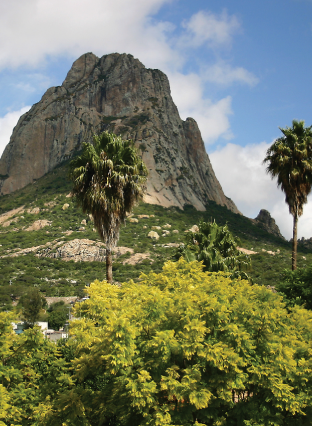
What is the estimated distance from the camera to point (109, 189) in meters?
14.9

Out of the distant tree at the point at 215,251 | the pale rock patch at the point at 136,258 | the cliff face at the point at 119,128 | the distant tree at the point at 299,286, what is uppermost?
the cliff face at the point at 119,128

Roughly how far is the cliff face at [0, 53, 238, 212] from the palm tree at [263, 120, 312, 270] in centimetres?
9142

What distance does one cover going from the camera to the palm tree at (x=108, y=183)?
48.4 ft

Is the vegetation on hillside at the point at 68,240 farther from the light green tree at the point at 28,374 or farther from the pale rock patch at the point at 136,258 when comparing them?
the light green tree at the point at 28,374

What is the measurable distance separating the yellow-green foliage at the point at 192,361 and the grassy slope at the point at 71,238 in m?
44.1

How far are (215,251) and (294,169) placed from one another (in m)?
5.44

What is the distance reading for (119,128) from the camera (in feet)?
398

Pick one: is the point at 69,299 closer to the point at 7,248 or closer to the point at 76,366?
the point at 7,248

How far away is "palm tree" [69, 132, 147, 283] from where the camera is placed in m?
14.8

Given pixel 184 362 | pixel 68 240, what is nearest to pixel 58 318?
pixel 68 240

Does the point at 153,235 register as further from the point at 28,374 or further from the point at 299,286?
the point at 28,374

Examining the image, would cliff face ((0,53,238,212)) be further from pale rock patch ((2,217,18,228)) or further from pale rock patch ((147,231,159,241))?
pale rock patch ((2,217,18,228))

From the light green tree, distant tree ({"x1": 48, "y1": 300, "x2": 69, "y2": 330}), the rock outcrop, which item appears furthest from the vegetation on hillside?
the light green tree

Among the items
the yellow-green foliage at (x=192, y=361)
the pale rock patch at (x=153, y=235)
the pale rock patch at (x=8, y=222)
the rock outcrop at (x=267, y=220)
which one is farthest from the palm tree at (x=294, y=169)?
the rock outcrop at (x=267, y=220)
